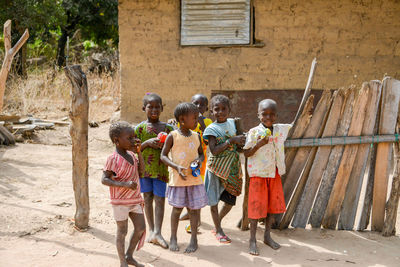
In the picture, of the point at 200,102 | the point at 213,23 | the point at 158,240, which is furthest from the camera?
the point at 213,23

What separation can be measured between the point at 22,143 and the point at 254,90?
13.9 feet

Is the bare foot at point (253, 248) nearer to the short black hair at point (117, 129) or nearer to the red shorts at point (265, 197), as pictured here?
the red shorts at point (265, 197)

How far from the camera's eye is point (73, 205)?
4.54m

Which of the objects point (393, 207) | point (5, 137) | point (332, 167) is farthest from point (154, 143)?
point (5, 137)

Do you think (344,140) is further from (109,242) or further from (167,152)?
(109,242)

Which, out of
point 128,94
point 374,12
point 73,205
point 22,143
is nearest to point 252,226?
point 73,205

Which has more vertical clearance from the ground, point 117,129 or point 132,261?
point 117,129

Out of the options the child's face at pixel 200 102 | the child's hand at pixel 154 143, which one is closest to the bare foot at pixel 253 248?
the child's hand at pixel 154 143

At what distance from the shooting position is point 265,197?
11.7ft

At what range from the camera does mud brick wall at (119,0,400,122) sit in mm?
6672

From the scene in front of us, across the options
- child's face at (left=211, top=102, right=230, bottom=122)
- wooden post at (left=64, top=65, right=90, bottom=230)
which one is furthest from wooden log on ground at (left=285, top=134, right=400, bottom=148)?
wooden post at (left=64, top=65, right=90, bottom=230)

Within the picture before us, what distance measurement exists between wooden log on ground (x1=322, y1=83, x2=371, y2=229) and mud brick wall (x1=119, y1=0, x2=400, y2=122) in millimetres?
3109

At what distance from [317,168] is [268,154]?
585mm

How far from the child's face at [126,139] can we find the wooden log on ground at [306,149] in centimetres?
162
